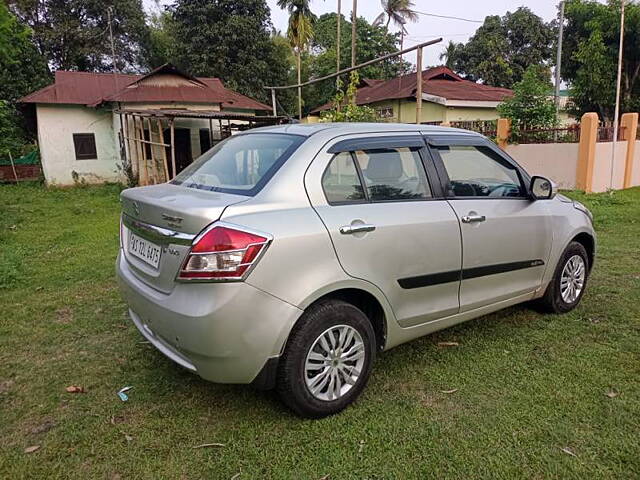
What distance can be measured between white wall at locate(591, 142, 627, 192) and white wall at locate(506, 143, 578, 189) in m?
0.56

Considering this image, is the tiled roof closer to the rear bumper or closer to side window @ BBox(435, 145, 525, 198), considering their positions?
side window @ BBox(435, 145, 525, 198)

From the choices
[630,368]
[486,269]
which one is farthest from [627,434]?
[486,269]

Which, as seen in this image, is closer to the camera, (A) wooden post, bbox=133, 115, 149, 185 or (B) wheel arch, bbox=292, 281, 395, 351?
(B) wheel arch, bbox=292, 281, 395, 351

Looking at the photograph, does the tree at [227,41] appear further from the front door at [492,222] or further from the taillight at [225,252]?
the taillight at [225,252]

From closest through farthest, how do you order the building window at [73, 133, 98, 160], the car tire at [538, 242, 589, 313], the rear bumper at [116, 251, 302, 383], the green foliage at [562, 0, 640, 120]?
the rear bumper at [116, 251, 302, 383], the car tire at [538, 242, 589, 313], the building window at [73, 133, 98, 160], the green foliage at [562, 0, 640, 120]

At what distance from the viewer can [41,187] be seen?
55.8 feet

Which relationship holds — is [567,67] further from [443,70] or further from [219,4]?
[219,4]

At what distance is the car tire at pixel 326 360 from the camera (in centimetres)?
247

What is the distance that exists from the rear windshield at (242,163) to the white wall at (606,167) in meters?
11.6

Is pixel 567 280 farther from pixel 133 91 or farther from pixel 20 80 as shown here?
pixel 20 80

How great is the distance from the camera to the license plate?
2.61 metres

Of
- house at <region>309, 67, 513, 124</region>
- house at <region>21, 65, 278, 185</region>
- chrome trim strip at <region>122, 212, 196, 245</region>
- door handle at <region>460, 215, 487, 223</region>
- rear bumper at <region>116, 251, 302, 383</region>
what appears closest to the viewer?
rear bumper at <region>116, 251, 302, 383</region>

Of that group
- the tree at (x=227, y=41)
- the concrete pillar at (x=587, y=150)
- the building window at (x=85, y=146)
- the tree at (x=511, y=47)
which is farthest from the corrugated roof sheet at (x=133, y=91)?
the tree at (x=511, y=47)

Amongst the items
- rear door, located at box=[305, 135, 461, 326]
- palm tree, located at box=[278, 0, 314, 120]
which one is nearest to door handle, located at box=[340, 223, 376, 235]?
rear door, located at box=[305, 135, 461, 326]
